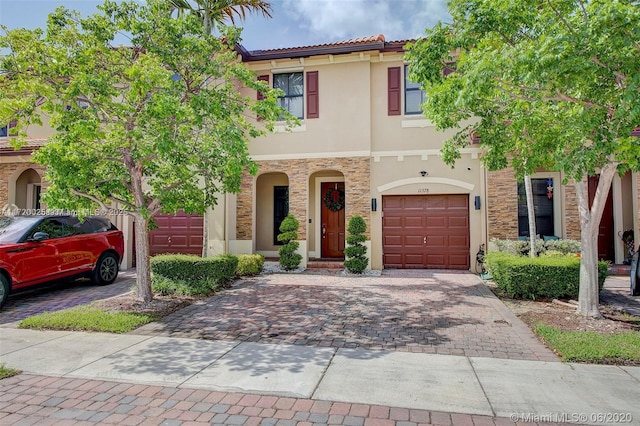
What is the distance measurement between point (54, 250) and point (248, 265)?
4.68m

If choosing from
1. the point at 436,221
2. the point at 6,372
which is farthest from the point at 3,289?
the point at 436,221

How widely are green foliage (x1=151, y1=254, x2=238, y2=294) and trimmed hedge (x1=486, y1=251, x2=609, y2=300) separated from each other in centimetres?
648

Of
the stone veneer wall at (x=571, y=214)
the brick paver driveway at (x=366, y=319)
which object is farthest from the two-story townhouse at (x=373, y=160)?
the brick paver driveway at (x=366, y=319)

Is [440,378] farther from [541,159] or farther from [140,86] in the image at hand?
[140,86]

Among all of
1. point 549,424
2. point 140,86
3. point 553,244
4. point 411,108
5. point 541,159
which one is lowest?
point 549,424

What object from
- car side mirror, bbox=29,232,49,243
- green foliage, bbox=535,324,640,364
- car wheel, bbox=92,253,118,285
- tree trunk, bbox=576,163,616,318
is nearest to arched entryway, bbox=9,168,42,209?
car wheel, bbox=92,253,118,285

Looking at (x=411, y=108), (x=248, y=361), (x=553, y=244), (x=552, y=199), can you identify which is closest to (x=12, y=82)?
(x=248, y=361)

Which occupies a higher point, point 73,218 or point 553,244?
point 73,218

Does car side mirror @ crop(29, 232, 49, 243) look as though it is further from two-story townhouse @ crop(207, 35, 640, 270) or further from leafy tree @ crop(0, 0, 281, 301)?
two-story townhouse @ crop(207, 35, 640, 270)

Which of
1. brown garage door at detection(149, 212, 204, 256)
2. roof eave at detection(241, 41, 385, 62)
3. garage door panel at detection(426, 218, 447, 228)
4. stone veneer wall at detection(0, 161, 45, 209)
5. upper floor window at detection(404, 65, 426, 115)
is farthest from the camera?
stone veneer wall at detection(0, 161, 45, 209)

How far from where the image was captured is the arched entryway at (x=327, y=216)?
1404cm

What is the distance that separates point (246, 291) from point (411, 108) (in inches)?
301

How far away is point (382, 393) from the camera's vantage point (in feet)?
12.6

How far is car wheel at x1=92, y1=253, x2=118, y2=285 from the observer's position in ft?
32.5
